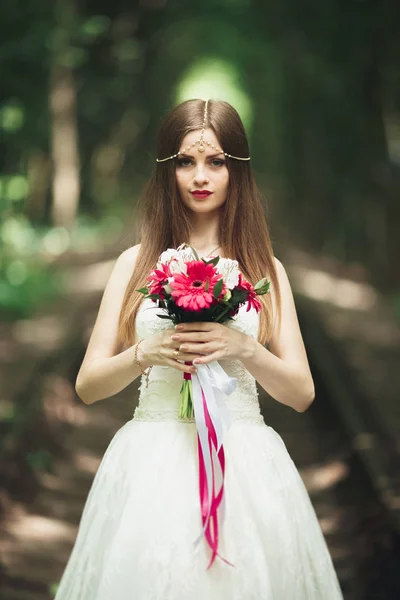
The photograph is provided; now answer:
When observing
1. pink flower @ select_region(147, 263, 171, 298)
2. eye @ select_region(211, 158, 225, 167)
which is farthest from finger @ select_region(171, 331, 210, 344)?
eye @ select_region(211, 158, 225, 167)

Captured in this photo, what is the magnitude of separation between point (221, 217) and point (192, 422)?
0.60 m

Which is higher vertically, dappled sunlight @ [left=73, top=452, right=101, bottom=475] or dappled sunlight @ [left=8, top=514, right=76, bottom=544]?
dappled sunlight @ [left=73, top=452, right=101, bottom=475]

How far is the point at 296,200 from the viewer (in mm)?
6770

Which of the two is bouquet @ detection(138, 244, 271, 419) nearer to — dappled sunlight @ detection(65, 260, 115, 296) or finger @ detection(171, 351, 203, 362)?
finger @ detection(171, 351, 203, 362)

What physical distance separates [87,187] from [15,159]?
636mm

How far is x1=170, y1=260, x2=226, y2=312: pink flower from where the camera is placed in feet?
6.28

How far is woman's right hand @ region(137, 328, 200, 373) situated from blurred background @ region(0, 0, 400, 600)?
11.0ft

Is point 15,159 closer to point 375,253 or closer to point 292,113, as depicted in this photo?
point 292,113

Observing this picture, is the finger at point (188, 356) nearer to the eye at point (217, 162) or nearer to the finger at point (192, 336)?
the finger at point (192, 336)

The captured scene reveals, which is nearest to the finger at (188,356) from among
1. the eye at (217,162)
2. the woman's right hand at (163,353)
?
the woman's right hand at (163,353)

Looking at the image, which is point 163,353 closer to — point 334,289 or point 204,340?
point 204,340

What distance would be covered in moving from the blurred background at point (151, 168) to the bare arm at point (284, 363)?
312cm

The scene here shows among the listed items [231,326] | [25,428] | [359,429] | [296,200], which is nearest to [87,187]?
[296,200]

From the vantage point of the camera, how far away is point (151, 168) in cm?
667
